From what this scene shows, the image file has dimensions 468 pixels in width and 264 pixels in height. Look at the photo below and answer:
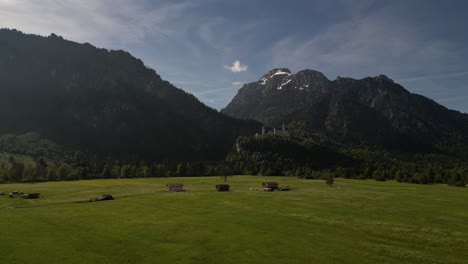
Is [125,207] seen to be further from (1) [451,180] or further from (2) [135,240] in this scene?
(1) [451,180]

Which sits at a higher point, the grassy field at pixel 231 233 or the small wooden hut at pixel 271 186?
the small wooden hut at pixel 271 186

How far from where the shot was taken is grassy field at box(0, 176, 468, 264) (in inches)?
1330

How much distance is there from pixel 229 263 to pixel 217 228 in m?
13.9

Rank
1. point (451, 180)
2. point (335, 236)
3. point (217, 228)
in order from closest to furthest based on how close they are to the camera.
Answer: point (335, 236) < point (217, 228) < point (451, 180)

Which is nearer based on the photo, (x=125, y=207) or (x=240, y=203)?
(x=125, y=207)

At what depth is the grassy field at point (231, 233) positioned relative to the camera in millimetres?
33781

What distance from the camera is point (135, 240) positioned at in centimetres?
3881

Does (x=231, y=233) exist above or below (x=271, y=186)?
below

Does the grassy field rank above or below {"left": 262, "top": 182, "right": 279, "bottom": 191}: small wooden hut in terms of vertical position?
below

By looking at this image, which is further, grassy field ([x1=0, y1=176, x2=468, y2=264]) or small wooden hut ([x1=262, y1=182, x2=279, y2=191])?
small wooden hut ([x1=262, y1=182, x2=279, y2=191])

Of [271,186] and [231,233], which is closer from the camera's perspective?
[231,233]

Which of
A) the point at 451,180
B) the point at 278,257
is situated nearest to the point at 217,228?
the point at 278,257

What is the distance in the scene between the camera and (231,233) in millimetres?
42750

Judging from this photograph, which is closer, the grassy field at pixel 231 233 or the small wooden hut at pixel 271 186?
the grassy field at pixel 231 233
